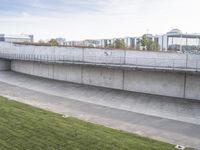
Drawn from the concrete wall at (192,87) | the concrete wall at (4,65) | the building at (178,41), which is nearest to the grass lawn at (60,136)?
the concrete wall at (192,87)

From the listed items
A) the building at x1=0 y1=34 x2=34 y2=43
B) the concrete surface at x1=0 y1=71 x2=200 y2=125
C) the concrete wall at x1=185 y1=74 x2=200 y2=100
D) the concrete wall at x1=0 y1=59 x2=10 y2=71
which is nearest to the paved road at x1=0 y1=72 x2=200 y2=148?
the concrete surface at x1=0 y1=71 x2=200 y2=125

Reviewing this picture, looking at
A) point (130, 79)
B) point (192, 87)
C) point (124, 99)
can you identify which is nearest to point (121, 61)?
point (130, 79)

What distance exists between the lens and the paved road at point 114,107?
1298 centimetres

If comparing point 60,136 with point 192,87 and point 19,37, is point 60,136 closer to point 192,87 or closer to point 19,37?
point 192,87

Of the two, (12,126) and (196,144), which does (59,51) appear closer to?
(12,126)

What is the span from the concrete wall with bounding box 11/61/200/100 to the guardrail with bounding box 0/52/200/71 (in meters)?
0.64

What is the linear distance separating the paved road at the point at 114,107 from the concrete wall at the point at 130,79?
0.97 metres

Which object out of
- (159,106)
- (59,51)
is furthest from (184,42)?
(159,106)

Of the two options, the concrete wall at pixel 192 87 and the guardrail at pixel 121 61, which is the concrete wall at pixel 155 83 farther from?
the guardrail at pixel 121 61

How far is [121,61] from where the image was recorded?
2489cm

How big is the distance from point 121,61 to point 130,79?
2294 mm

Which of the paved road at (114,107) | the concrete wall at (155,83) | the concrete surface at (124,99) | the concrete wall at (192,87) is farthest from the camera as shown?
the concrete wall at (155,83)

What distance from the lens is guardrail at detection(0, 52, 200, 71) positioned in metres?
21.1

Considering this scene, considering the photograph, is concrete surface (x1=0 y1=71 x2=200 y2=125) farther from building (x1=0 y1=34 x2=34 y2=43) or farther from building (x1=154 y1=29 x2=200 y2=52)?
building (x1=0 y1=34 x2=34 y2=43)
